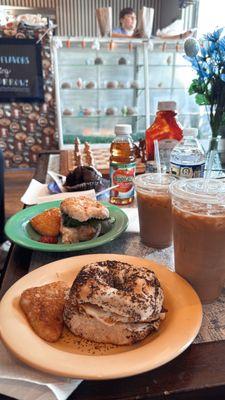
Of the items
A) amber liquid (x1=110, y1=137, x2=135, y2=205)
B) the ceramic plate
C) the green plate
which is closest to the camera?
the ceramic plate

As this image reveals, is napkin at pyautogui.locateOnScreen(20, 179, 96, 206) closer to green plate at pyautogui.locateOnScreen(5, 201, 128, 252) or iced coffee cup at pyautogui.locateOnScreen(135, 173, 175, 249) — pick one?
green plate at pyautogui.locateOnScreen(5, 201, 128, 252)

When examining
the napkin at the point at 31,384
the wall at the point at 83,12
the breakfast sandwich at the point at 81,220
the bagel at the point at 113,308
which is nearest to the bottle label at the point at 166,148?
the breakfast sandwich at the point at 81,220

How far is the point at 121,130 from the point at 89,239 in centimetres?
43

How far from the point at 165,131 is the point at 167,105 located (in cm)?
13

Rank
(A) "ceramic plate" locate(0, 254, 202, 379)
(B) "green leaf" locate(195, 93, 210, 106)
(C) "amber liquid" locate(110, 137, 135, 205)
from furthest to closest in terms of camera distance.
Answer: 1. (C) "amber liquid" locate(110, 137, 135, 205)
2. (B) "green leaf" locate(195, 93, 210, 106)
3. (A) "ceramic plate" locate(0, 254, 202, 379)

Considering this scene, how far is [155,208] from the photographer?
0.77 m

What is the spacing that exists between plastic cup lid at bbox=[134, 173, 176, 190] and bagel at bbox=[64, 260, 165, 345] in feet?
0.99

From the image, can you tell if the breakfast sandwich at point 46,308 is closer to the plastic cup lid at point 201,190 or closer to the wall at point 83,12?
the plastic cup lid at point 201,190

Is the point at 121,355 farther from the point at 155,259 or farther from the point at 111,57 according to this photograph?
the point at 111,57

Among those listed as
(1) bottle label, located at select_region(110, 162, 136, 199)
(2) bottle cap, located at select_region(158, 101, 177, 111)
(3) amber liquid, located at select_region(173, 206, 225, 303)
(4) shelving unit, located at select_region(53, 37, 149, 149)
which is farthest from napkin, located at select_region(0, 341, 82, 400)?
(4) shelving unit, located at select_region(53, 37, 149, 149)

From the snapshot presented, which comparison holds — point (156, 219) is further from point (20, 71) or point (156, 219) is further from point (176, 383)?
point (20, 71)

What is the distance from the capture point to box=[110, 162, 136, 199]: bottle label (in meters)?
1.00

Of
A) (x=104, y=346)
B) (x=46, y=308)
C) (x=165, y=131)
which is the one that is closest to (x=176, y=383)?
(x=104, y=346)

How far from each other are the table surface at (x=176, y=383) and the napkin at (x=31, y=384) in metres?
0.01
